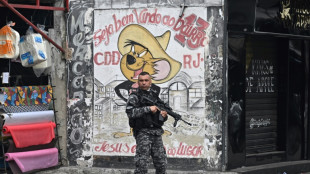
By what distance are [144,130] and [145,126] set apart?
0.06m

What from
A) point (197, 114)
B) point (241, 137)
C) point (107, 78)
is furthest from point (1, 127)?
point (241, 137)

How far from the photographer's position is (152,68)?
9.27 metres

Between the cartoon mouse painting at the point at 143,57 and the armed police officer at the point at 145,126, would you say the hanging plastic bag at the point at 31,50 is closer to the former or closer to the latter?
the cartoon mouse painting at the point at 143,57

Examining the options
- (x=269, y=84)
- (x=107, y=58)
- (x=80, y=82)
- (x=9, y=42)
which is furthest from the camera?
(x=269, y=84)

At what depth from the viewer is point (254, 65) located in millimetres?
10180

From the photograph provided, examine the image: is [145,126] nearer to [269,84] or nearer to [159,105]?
[159,105]

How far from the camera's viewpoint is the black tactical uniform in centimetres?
760

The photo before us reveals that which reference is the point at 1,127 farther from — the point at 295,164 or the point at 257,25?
the point at 295,164

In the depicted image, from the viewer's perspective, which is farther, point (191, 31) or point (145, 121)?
point (191, 31)

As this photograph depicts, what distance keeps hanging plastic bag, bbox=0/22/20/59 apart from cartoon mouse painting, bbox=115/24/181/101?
1740 mm

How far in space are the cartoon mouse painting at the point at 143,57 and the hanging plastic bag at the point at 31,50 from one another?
1337 millimetres

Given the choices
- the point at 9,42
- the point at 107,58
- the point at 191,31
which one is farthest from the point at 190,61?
the point at 9,42

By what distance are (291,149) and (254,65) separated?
1.86 metres

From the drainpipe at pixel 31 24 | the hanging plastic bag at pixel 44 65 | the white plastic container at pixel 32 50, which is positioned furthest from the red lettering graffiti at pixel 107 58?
the white plastic container at pixel 32 50
